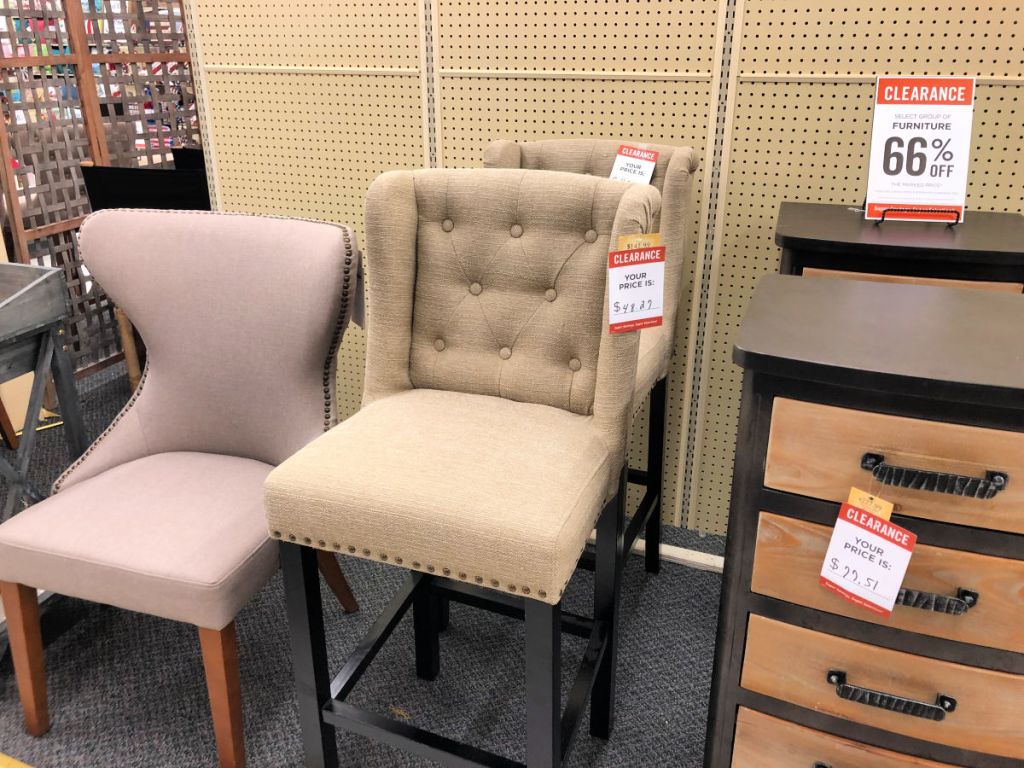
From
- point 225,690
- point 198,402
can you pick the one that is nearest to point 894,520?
point 225,690

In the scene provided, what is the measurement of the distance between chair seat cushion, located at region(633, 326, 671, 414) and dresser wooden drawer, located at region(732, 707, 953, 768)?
586mm

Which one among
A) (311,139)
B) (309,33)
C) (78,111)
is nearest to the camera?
(309,33)

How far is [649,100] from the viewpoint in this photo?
6.91 ft

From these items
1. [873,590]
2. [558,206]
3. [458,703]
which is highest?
[558,206]

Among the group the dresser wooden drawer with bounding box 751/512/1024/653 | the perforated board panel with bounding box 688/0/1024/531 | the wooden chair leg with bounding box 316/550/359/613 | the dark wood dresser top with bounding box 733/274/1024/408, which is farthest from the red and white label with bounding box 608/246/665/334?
the wooden chair leg with bounding box 316/550/359/613

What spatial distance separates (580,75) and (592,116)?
11 centimetres

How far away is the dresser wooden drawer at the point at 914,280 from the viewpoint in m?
1.50

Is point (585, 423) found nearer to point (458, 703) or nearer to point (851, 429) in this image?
point (851, 429)

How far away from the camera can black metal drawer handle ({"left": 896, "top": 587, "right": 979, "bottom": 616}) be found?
3.23 feet

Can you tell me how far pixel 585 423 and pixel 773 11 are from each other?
48.4 inches

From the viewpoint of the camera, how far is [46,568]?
149cm

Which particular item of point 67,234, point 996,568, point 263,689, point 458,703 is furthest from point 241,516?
point 67,234

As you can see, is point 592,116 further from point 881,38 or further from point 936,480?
point 936,480

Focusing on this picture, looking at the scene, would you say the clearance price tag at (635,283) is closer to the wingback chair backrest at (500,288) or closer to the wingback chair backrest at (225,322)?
the wingback chair backrest at (500,288)
